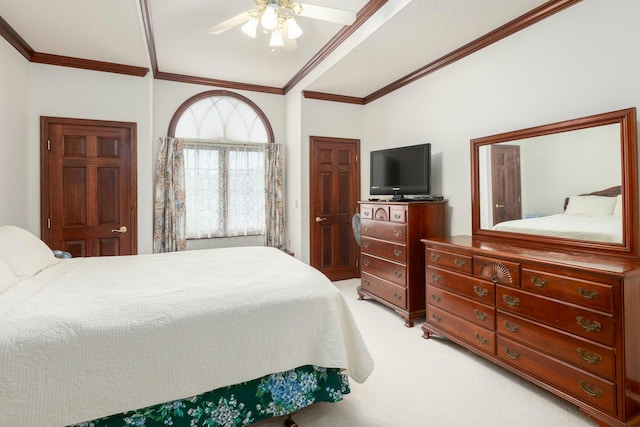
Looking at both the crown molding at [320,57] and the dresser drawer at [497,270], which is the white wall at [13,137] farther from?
the dresser drawer at [497,270]

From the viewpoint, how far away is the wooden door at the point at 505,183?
2.70 metres

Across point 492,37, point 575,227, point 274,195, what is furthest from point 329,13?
point 274,195

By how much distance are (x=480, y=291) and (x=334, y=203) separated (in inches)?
106

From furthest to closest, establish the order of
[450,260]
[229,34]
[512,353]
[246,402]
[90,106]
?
[90,106], [229,34], [450,260], [512,353], [246,402]

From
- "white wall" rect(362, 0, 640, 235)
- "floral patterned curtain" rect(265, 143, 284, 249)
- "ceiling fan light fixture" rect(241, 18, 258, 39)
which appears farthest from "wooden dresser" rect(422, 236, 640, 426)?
"floral patterned curtain" rect(265, 143, 284, 249)

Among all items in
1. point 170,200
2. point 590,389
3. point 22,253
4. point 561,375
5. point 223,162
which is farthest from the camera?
point 223,162

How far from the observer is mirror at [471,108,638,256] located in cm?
205

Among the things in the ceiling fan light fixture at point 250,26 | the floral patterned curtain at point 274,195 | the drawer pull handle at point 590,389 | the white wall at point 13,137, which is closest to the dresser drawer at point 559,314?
the drawer pull handle at point 590,389

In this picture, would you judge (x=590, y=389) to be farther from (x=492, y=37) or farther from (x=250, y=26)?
(x=250, y=26)

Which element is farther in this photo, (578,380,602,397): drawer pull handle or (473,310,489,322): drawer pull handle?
(473,310,489,322): drawer pull handle

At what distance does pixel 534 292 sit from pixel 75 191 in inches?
170

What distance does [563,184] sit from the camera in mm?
2377

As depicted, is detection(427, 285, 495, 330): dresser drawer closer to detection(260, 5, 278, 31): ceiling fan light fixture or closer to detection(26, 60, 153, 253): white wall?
detection(260, 5, 278, 31): ceiling fan light fixture

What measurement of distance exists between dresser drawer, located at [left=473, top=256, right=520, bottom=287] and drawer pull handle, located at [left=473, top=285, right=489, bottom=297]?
0.09 metres
